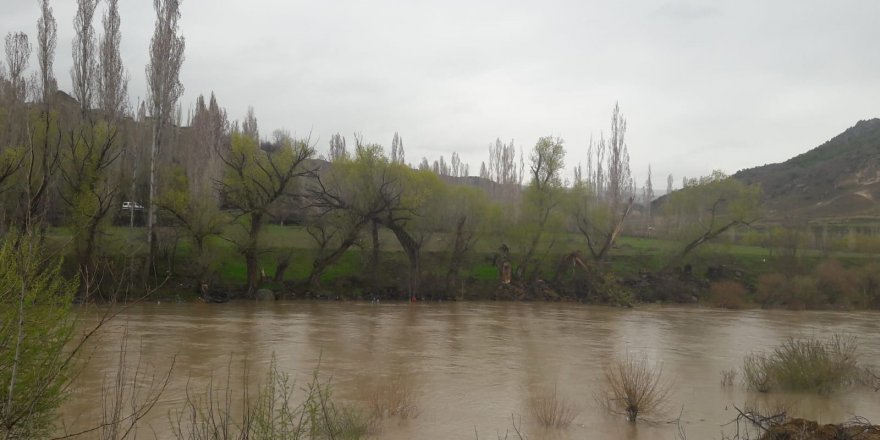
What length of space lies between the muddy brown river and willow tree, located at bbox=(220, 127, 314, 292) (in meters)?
3.90

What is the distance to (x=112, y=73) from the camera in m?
43.8

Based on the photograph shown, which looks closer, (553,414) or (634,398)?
(553,414)

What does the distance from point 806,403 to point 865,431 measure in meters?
4.72

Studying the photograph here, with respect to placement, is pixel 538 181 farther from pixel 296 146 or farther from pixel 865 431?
pixel 865 431

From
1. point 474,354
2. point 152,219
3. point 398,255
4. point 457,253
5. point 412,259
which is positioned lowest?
point 474,354

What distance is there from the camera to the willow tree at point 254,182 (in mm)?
41594

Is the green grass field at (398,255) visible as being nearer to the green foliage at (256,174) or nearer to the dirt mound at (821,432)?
the green foliage at (256,174)

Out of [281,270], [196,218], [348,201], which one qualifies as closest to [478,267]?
[348,201]

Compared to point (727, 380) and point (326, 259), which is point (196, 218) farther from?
point (727, 380)

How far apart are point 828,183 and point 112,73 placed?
342 ft

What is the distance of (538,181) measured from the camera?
50469 mm

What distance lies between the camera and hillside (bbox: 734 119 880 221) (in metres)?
95.2

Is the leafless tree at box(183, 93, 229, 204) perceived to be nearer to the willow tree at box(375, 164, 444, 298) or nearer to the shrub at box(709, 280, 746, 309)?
the willow tree at box(375, 164, 444, 298)

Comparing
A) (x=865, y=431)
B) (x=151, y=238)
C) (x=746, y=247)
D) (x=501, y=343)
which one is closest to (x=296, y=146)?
(x=151, y=238)
